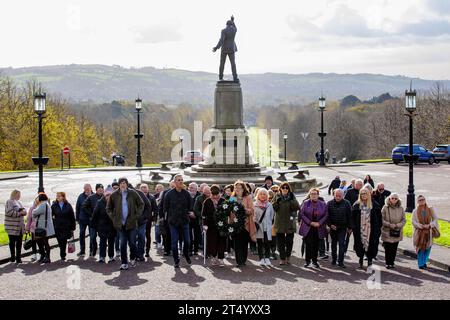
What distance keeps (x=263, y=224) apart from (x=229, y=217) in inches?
30.2

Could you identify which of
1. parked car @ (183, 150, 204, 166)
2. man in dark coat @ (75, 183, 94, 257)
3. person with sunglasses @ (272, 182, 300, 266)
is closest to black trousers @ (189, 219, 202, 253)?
person with sunglasses @ (272, 182, 300, 266)

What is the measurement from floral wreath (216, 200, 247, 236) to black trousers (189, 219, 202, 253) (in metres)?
1.41

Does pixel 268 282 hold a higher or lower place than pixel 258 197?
lower

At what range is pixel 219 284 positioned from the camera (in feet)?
34.3

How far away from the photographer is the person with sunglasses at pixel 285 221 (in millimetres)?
12297

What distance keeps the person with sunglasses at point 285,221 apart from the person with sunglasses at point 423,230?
2352 millimetres

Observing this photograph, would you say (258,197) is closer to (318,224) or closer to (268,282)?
(318,224)

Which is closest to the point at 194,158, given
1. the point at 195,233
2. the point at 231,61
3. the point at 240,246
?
the point at 231,61

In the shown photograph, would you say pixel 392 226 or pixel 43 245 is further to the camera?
pixel 43 245

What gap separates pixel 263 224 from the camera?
12359 mm

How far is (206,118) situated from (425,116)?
83320 millimetres

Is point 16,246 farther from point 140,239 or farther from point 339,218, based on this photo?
point 339,218

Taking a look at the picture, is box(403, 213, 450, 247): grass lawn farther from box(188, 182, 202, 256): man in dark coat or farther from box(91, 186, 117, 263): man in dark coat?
box(91, 186, 117, 263): man in dark coat
